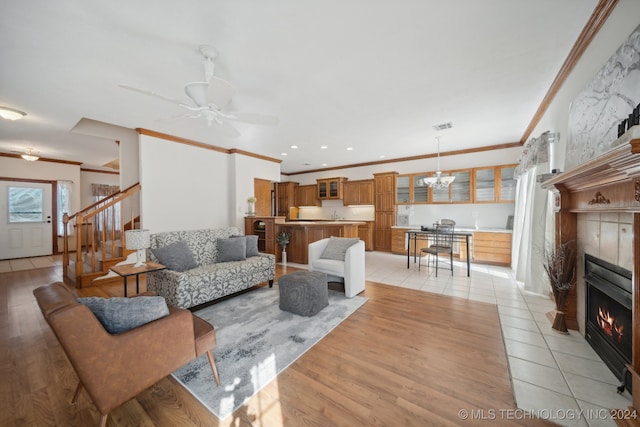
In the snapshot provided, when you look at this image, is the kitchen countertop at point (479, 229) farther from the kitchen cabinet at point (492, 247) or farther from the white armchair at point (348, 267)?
the white armchair at point (348, 267)

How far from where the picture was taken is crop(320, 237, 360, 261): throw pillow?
3.85 metres

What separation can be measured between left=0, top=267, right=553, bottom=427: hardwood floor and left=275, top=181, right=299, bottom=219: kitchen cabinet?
6.58 m

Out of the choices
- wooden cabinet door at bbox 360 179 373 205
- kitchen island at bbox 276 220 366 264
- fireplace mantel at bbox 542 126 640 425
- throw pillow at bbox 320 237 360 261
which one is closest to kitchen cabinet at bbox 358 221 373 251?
wooden cabinet door at bbox 360 179 373 205

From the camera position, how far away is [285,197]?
9.00 metres

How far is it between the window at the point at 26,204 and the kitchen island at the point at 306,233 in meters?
7.17

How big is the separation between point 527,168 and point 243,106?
4365mm

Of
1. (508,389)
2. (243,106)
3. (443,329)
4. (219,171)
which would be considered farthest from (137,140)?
(508,389)

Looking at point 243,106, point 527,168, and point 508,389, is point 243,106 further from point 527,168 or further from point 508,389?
point 527,168

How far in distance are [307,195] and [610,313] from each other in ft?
24.6

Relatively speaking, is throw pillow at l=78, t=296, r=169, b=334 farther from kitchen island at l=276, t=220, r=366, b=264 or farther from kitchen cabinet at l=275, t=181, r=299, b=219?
kitchen cabinet at l=275, t=181, r=299, b=219

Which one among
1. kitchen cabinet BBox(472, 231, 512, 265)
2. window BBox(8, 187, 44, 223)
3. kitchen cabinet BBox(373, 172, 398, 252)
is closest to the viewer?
→ kitchen cabinet BBox(472, 231, 512, 265)

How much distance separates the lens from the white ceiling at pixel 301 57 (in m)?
1.80

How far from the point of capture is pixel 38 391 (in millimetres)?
1698

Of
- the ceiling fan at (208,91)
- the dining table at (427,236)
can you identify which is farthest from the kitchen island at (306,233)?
the ceiling fan at (208,91)
